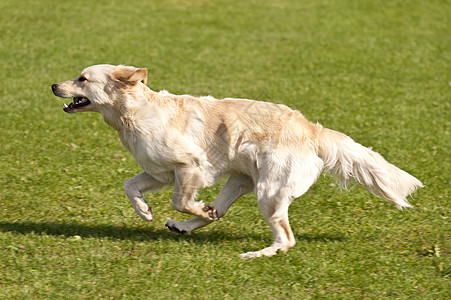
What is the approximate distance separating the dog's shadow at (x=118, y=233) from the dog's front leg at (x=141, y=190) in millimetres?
351

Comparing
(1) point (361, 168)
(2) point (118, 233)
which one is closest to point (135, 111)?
(2) point (118, 233)

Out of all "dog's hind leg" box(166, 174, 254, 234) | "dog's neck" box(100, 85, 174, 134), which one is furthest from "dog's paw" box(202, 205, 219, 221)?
"dog's neck" box(100, 85, 174, 134)

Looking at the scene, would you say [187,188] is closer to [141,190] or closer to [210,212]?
[210,212]

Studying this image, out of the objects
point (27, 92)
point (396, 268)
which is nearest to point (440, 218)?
point (396, 268)

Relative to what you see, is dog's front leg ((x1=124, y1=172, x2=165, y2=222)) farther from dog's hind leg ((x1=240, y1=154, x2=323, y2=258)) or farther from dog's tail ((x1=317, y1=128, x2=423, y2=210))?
dog's tail ((x1=317, y1=128, x2=423, y2=210))

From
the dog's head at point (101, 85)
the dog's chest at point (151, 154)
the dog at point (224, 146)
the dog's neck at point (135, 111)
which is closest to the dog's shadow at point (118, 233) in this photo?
the dog at point (224, 146)

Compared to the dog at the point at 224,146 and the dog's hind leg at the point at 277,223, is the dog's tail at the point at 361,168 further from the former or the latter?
the dog's hind leg at the point at 277,223

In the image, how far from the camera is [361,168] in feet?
20.4

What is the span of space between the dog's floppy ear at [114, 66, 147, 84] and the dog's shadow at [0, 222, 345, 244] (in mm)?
1646

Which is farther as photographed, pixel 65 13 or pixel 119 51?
pixel 65 13

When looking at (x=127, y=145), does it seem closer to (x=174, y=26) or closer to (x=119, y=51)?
(x=119, y=51)

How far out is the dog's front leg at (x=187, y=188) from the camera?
6.19m

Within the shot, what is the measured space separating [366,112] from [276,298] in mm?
6321

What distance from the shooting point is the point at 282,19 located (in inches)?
703
